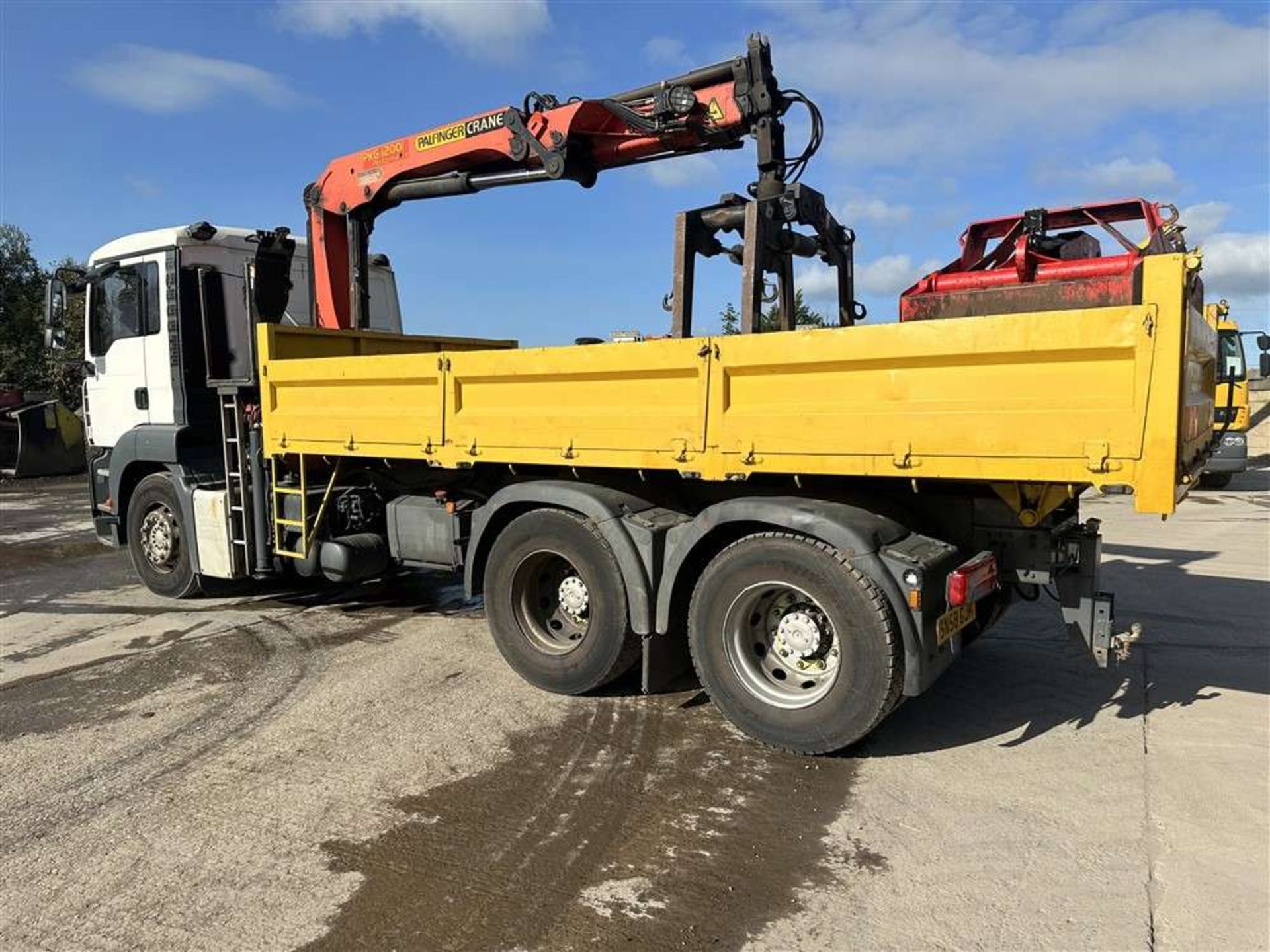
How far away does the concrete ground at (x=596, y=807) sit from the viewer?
114 inches

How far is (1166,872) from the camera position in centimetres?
313

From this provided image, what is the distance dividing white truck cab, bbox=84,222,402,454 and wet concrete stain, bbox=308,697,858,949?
181 inches

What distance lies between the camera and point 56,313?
756 centimetres

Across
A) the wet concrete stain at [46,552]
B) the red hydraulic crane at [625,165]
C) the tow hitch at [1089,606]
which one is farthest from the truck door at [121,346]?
the tow hitch at [1089,606]

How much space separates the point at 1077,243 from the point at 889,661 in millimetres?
5704

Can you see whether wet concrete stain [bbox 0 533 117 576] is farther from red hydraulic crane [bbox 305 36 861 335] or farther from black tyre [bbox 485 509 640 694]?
black tyre [bbox 485 509 640 694]

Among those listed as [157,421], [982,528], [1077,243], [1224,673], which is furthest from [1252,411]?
[157,421]

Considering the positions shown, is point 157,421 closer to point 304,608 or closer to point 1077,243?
point 304,608

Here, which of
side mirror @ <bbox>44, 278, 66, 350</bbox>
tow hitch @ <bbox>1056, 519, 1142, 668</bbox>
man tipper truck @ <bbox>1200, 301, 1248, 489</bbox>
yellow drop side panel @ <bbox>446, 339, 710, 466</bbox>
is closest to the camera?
tow hitch @ <bbox>1056, 519, 1142, 668</bbox>

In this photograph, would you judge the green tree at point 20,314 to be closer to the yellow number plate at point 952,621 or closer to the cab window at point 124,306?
the cab window at point 124,306

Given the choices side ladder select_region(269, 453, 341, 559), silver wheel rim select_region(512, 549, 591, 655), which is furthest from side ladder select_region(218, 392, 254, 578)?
silver wheel rim select_region(512, 549, 591, 655)

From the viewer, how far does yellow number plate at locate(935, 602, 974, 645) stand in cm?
383

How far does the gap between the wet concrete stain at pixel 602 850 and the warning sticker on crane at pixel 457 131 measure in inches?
173

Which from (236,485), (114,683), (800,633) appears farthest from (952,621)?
(236,485)
